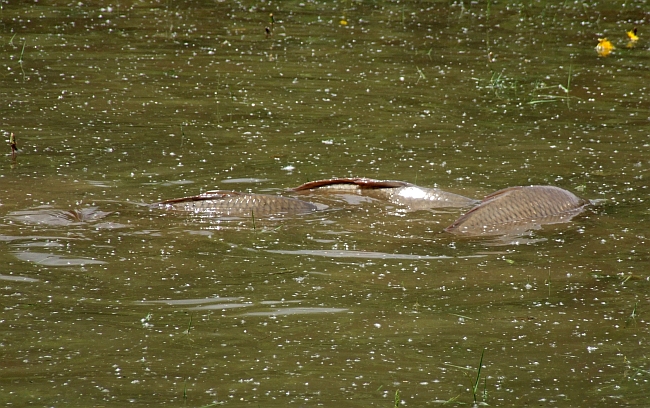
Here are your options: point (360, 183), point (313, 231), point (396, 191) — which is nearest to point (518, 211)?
point (396, 191)

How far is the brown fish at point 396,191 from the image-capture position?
678cm

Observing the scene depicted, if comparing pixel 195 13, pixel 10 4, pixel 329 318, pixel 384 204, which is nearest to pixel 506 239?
pixel 384 204

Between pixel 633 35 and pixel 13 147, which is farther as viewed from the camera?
pixel 633 35

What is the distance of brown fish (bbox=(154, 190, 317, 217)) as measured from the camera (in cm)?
649

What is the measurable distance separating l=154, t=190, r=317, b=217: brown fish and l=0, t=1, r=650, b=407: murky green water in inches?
4.8

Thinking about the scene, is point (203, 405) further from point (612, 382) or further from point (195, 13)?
point (195, 13)

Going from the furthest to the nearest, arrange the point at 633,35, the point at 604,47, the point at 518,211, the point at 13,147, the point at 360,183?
the point at 633,35
the point at 604,47
the point at 13,147
the point at 360,183
the point at 518,211

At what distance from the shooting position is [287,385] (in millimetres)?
4062

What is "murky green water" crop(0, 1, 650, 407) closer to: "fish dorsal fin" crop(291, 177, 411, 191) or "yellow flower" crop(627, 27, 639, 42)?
"fish dorsal fin" crop(291, 177, 411, 191)

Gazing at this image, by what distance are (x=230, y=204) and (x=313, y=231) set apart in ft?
2.09

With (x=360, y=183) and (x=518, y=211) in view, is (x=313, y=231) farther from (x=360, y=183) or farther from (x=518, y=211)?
(x=518, y=211)

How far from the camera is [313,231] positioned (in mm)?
6223

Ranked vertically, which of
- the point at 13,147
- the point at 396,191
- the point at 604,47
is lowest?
the point at 396,191

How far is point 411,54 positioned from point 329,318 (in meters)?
7.80
